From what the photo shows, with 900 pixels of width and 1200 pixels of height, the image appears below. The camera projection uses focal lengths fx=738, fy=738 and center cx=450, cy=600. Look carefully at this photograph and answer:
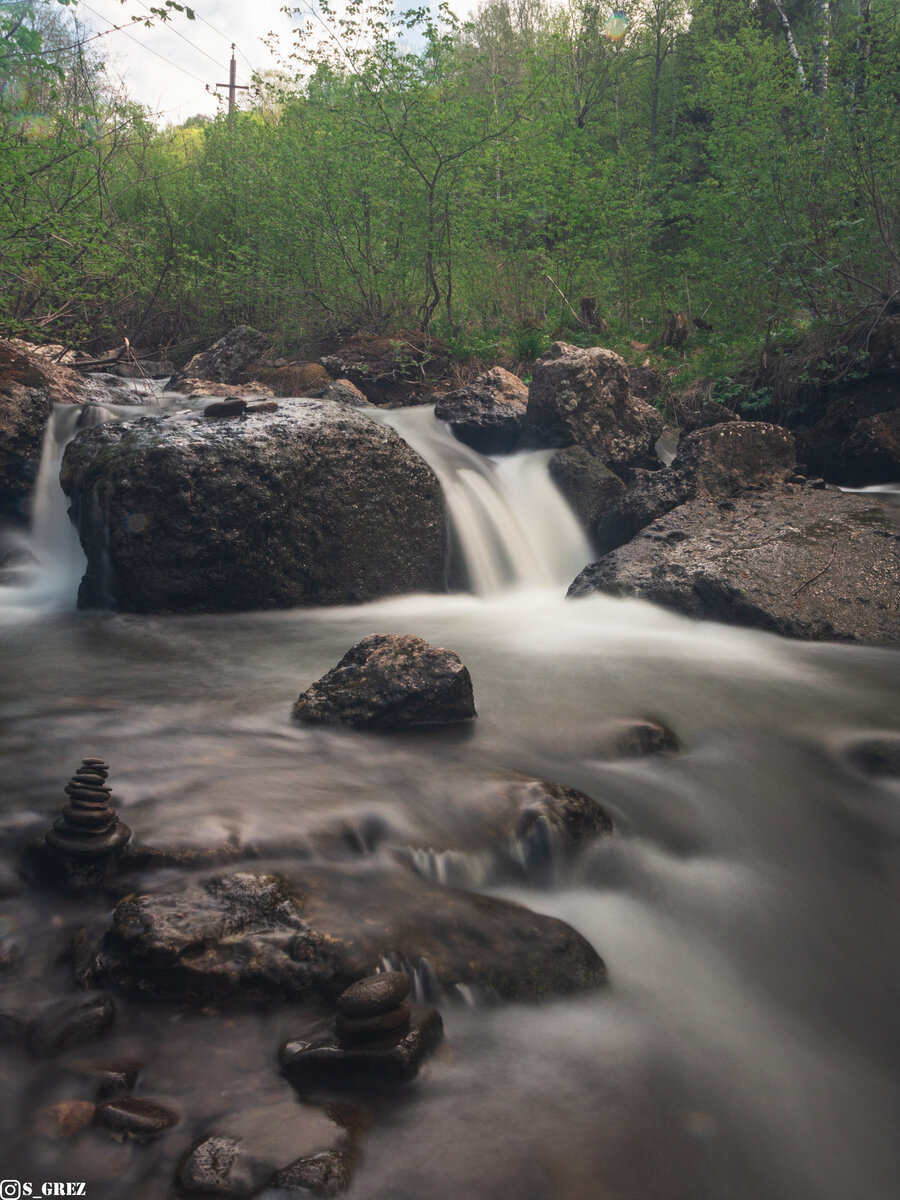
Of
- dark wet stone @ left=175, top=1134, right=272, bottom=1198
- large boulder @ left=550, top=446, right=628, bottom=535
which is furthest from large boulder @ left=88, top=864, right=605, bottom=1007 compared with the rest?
large boulder @ left=550, top=446, right=628, bottom=535

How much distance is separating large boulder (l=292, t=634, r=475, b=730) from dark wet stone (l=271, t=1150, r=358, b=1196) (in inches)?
97.1

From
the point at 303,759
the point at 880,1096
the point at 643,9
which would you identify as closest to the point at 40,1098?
the point at 303,759

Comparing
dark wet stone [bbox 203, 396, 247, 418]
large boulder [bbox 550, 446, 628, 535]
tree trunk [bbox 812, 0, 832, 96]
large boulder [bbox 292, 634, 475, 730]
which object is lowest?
large boulder [bbox 292, 634, 475, 730]

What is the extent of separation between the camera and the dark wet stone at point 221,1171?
1.56 m

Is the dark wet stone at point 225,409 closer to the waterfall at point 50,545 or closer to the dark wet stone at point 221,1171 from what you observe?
the waterfall at point 50,545

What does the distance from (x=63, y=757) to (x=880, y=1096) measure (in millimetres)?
3384

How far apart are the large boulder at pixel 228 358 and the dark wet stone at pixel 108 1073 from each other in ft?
43.9

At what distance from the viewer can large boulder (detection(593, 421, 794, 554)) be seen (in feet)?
25.8

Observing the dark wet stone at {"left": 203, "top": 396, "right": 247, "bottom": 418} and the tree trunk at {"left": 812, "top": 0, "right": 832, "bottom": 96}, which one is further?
the tree trunk at {"left": 812, "top": 0, "right": 832, "bottom": 96}

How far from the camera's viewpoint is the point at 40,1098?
68.1 inches

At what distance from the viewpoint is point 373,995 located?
1.97 m

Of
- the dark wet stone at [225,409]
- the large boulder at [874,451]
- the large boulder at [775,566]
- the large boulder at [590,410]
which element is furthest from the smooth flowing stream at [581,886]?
the large boulder at [590,410]

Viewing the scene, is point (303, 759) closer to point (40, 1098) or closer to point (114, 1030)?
point (114, 1030)

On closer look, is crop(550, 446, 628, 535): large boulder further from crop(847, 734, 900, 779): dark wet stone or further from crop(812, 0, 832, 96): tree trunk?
crop(812, 0, 832, 96): tree trunk
